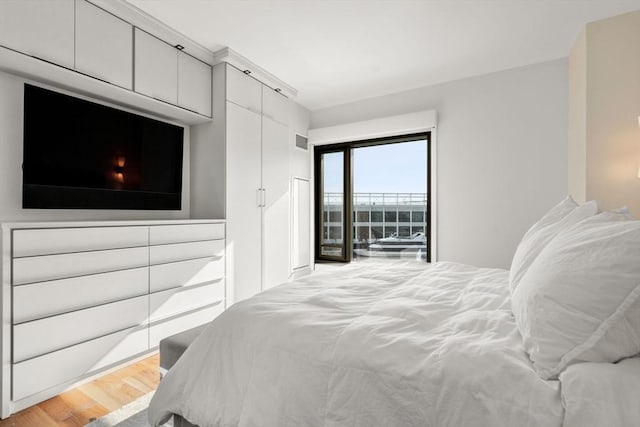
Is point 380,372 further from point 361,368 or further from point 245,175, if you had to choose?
point 245,175

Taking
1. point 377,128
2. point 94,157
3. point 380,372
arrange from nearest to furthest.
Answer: point 380,372, point 94,157, point 377,128

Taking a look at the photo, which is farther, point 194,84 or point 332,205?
point 332,205


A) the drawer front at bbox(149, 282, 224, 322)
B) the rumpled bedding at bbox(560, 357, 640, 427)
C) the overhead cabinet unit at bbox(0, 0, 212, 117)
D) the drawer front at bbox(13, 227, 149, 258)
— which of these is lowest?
the drawer front at bbox(149, 282, 224, 322)

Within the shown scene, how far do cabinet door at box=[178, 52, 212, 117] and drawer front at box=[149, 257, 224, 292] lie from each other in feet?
4.38

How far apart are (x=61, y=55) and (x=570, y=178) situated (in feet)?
13.0

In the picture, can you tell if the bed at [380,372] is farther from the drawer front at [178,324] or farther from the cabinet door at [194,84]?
the cabinet door at [194,84]

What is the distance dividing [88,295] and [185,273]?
0.70 meters

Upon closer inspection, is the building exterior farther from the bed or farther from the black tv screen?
the bed

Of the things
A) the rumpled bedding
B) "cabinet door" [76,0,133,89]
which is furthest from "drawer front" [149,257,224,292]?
the rumpled bedding

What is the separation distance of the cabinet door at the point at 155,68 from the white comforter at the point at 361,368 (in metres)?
2.07

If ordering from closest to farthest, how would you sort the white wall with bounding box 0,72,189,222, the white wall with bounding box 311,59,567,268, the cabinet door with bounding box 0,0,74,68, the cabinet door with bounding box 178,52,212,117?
the cabinet door with bounding box 0,0,74,68
the white wall with bounding box 0,72,189,222
the cabinet door with bounding box 178,52,212,117
the white wall with bounding box 311,59,567,268

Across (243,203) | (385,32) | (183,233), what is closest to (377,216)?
(243,203)

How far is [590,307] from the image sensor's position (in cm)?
77

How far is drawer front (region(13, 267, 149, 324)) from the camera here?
1.75m
